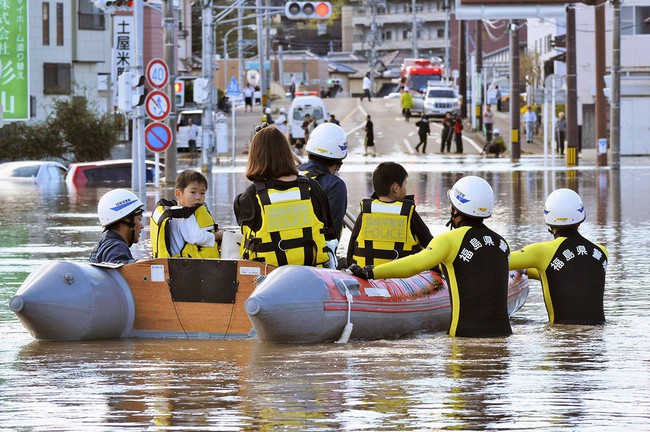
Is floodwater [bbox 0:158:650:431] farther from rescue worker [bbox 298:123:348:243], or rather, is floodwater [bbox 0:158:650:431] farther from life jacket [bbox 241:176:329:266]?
rescue worker [bbox 298:123:348:243]

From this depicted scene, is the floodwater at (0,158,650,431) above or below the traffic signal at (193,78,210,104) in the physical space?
below

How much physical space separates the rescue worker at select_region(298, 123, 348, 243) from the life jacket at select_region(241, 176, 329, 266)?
0.47 meters

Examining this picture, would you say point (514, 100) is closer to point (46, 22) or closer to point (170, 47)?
point (46, 22)

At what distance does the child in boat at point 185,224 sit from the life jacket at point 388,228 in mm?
1194

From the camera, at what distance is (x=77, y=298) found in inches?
419

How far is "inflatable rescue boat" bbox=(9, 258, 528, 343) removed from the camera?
10156 millimetres

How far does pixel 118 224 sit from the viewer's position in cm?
1115

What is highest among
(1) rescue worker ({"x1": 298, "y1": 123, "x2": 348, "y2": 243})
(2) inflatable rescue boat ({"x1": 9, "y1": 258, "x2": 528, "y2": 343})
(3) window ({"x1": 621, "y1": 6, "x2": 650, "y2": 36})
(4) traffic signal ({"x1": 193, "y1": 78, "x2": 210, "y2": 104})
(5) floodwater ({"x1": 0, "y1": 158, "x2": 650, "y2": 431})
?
(3) window ({"x1": 621, "y1": 6, "x2": 650, "y2": 36})

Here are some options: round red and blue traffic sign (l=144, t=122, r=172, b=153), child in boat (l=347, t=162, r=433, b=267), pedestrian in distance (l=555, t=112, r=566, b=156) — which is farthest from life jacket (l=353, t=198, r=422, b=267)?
pedestrian in distance (l=555, t=112, r=566, b=156)

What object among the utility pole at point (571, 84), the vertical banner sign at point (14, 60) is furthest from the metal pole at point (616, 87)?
the vertical banner sign at point (14, 60)

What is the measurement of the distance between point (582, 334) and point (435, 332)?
1102 mm

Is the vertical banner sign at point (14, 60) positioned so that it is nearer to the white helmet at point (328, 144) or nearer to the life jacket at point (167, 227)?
the life jacket at point (167, 227)

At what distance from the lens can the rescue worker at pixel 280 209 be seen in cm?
1025

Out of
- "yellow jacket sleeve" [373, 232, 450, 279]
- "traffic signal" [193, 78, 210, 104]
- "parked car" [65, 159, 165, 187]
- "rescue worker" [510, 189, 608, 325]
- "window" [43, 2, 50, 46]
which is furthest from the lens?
"window" [43, 2, 50, 46]
